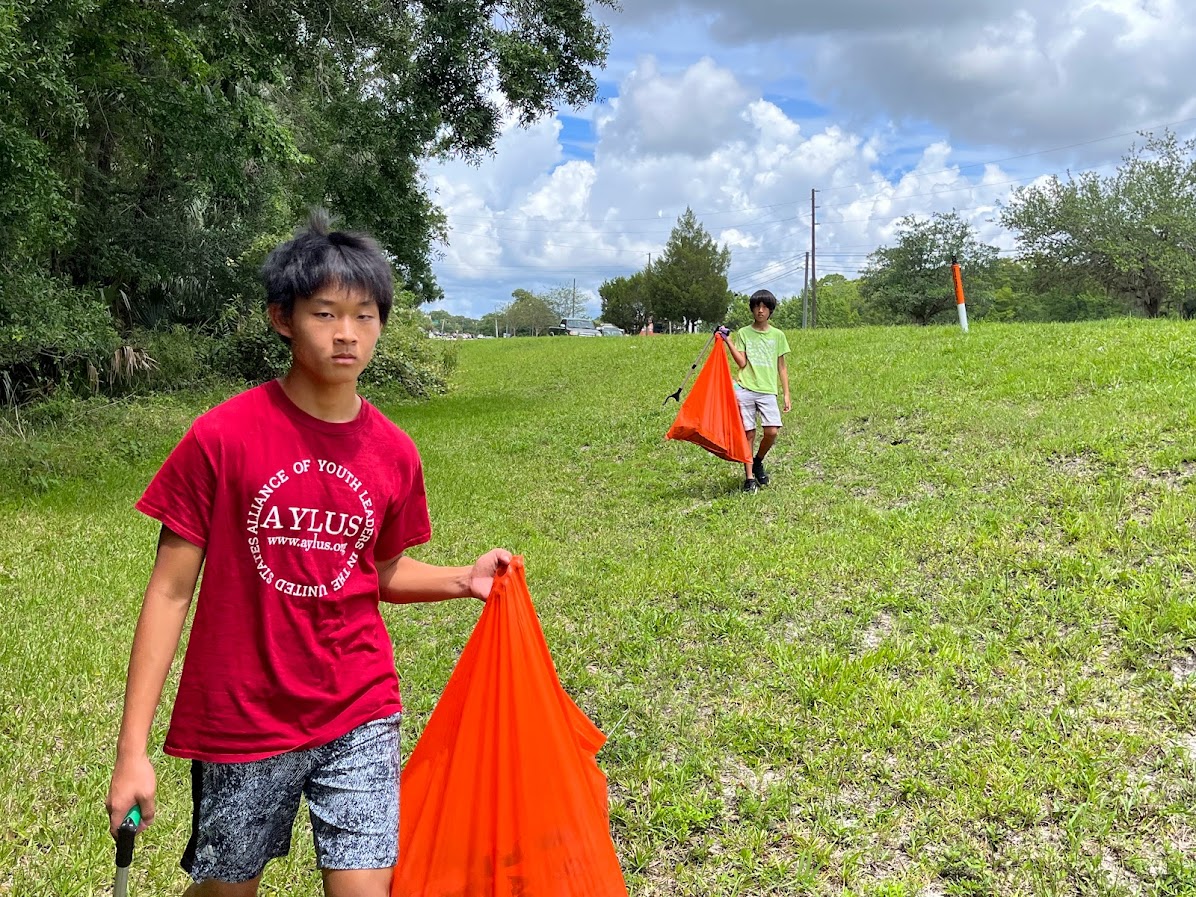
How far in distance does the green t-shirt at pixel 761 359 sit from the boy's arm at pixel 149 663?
649 centimetres

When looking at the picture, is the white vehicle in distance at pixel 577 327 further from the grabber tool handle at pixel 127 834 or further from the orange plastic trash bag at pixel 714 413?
the grabber tool handle at pixel 127 834

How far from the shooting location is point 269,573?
1.75 m

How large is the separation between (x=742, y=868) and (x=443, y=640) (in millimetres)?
2733

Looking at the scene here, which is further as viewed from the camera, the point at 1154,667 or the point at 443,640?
the point at 443,640

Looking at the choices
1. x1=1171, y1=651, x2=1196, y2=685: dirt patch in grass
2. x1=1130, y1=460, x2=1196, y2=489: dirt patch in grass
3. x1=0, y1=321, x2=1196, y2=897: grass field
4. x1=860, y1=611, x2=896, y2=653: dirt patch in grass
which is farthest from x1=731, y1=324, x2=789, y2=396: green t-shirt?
x1=1171, y1=651, x2=1196, y2=685: dirt patch in grass

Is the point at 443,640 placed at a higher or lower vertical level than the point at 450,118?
lower

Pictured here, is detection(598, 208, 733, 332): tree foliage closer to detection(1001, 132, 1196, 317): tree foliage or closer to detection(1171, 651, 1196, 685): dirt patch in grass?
detection(1001, 132, 1196, 317): tree foliage

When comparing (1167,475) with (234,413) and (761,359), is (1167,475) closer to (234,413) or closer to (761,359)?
(761,359)

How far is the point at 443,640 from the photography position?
5.32 meters

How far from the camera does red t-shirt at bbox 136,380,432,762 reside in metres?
1.71

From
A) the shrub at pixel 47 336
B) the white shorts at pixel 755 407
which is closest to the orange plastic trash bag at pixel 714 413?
the white shorts at pixel 755 407

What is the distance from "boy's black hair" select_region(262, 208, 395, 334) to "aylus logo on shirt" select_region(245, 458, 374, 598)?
36cm

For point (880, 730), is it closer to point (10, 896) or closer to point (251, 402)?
point (251, 402)

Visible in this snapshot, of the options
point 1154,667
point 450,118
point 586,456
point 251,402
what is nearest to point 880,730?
point 1154,667
